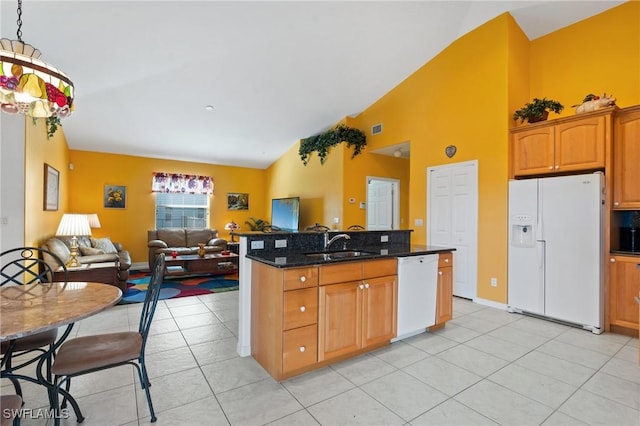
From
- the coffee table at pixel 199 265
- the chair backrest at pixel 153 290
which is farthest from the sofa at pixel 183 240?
the chair backrest at pixel 153 290

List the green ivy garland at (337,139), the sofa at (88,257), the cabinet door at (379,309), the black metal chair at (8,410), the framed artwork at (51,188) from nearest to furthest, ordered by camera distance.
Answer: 1. the black metal chair at (8,410)
2. the cabinet door at (379,309)
3. the sofa at (88,257)
4. the framed artwork at (51,188)
5. the green ivy garland at (337,139)

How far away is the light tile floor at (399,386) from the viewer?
6.11ft

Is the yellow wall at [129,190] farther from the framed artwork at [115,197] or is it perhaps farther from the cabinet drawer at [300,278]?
the cabinet drawer at [300,278]

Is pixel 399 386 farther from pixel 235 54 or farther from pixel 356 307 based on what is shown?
pixel 235 54

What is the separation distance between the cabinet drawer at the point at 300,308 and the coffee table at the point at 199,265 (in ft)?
13.7

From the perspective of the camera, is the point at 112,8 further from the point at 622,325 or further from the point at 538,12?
the point at 622,325

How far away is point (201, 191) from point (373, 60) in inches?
210

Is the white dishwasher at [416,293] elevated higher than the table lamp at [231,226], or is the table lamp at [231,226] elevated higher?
the table lamp at [231,226]

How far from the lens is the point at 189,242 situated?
735 cm

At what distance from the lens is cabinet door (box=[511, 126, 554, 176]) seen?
374cm

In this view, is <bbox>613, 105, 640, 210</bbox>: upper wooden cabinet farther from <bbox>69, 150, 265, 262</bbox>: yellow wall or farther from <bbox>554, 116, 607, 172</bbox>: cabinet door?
<bbox>69, 150, 265, 262</bbox>: yellow wall

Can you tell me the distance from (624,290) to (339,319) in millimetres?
3156

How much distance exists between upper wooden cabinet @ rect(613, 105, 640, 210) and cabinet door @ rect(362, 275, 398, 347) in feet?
8.94

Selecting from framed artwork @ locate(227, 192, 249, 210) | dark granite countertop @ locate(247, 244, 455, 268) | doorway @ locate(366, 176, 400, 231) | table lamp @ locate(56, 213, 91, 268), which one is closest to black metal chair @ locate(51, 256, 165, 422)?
dark granite countertop @ locate(247, 244, 455, 268)
